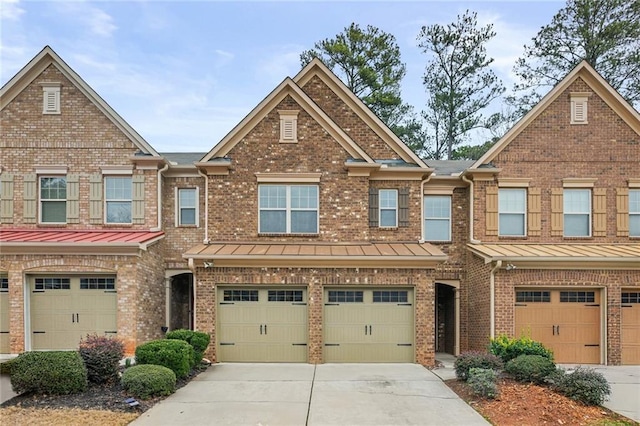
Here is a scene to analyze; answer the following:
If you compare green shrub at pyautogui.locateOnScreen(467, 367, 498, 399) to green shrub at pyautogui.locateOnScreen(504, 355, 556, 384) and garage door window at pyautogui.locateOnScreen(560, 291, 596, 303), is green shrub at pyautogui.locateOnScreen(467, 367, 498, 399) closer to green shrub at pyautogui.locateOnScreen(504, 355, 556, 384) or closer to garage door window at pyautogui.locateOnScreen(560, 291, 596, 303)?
green shrub at pyautogui.locateOnScreen(504, 355, 556, 384)

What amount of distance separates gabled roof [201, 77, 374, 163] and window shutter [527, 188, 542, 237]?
5.51m

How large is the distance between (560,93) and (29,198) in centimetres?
1765

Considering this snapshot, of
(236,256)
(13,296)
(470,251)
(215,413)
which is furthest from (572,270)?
(13,296)

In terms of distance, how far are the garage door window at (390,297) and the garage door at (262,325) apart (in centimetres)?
212

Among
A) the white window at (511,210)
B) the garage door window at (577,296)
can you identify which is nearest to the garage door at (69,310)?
the white window at (511,210)

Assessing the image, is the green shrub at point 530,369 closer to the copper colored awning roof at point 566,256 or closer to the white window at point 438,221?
Answer: the copper colored awning roof at point 566,256

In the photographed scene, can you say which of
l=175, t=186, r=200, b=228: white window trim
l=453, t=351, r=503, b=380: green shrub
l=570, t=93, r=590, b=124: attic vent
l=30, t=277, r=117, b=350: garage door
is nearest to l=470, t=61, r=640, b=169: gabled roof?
l=570, t=93, r=590, b=124: attic vent

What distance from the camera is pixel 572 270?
14.6 m

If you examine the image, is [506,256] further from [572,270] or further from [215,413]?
[215,413]

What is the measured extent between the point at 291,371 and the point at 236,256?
3.53 meters

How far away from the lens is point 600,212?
52.6ft

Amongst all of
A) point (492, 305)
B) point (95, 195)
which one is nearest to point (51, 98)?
point (95, 195)

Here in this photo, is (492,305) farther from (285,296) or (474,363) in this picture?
(285,296)

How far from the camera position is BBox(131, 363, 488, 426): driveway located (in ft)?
28.2
